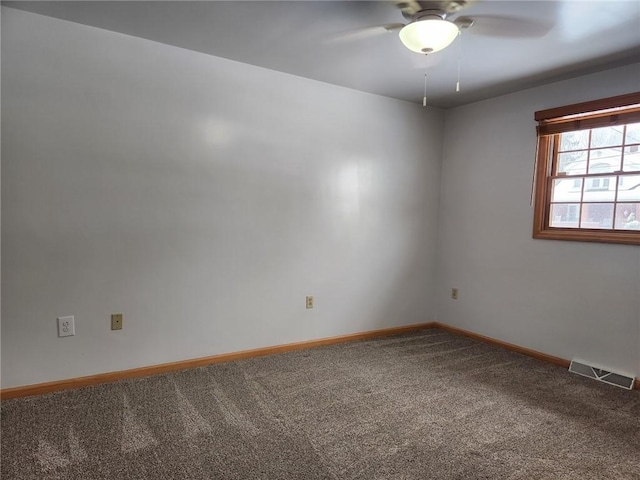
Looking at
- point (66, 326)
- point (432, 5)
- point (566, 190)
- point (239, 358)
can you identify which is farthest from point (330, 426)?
point (566, 190)

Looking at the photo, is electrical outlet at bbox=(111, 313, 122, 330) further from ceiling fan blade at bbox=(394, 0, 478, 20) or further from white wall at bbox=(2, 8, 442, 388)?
ceiling fan blade at bbox=(394, 0, 478, 20)

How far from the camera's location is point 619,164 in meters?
2.77

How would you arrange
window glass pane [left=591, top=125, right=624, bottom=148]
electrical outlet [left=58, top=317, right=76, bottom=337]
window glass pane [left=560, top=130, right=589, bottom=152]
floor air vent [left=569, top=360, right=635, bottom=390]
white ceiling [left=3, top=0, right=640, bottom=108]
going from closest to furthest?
white ceiling [left=3, top=0, right=640, bottom=108] < electrical outlet [left=58, top=317, right=76, bottom=337] < floor air vent [left=569, top=360, right=635, bottom=390] < window glass pane [left=591, top=125, right=624, bottom=148] < window glass pane [left=560, top=130, right=589, bottom=152]

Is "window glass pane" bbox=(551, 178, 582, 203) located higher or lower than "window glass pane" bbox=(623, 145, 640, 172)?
lower

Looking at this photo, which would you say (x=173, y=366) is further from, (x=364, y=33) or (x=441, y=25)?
(x=441, y=25)

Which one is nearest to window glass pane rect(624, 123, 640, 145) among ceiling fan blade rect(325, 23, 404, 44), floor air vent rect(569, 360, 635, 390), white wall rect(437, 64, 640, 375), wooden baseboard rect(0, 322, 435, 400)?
white wall rect(437, 64, 640, 375)

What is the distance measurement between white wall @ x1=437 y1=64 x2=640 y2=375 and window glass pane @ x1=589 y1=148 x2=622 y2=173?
402 millimetres

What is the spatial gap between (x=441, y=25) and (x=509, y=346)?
108 inches

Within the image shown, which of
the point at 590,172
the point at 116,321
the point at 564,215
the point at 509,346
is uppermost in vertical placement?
the point at 590,172

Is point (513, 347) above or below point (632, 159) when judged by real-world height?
below

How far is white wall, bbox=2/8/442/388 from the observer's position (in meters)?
2.26

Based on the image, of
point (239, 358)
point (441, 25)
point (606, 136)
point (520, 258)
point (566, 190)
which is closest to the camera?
point (441, 25)

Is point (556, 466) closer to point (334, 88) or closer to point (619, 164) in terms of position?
point (619, 164)

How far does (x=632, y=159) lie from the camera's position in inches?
106
